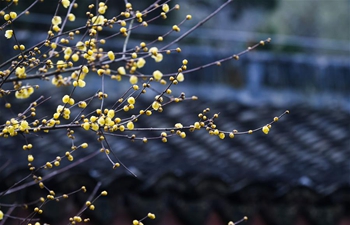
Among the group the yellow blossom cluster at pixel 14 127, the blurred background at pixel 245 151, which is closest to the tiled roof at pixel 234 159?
the blurred background at pixel 245 151

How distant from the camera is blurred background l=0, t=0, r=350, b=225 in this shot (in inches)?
146

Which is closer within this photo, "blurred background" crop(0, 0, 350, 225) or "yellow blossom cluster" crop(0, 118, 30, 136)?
"yellow blossom cluster" crop(0, 118, 30, 136)

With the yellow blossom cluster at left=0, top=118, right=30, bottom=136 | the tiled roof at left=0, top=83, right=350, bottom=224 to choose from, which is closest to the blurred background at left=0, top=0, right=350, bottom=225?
the tiled roof at left=0, top=83, right=350, bottom=224

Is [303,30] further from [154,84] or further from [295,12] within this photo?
[154,84]

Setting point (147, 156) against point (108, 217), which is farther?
point (147, 156)

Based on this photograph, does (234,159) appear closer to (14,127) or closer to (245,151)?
(245,151)

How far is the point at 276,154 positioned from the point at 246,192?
1403 millimetres

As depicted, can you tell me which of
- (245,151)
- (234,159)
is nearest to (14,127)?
(234,159)

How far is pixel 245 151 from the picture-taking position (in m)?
5.20

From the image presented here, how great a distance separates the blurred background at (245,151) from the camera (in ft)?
12.2

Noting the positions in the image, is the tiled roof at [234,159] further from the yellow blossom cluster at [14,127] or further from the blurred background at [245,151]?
the yellow blossom cluster at [14,127]

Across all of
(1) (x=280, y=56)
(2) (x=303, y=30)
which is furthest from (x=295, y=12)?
(1) (x=280, y=56)

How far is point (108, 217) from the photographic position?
142 inches

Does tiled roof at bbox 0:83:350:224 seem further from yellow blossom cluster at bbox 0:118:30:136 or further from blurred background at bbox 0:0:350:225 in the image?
yellow blossom cluster at bbox 0:118:30:136
